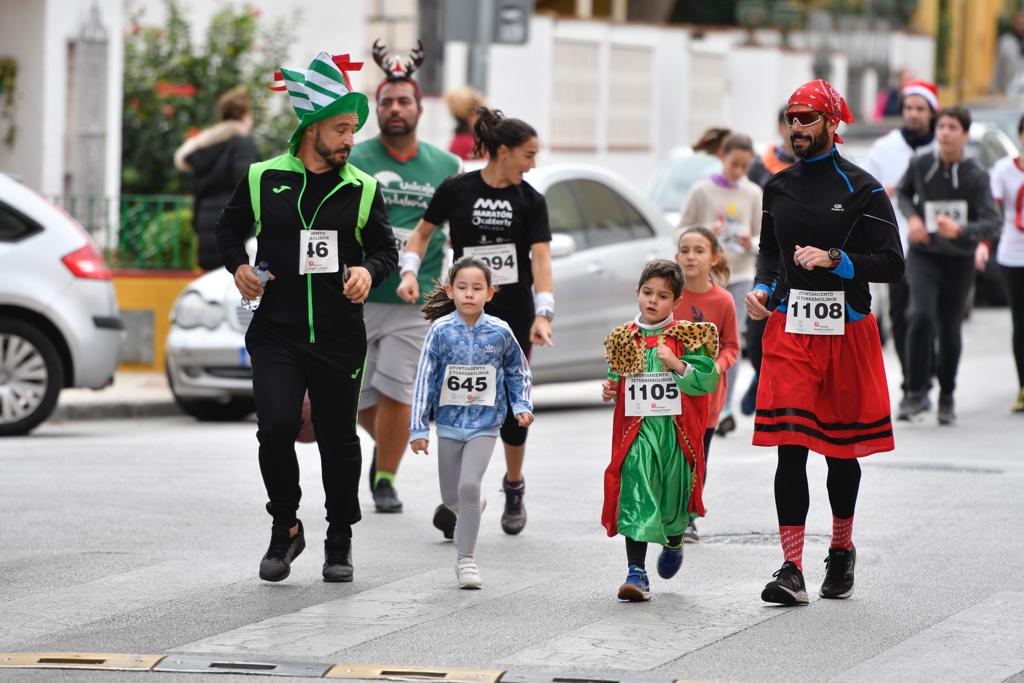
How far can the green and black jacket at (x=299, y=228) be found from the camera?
27.3ft

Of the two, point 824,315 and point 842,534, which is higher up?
point 824,315

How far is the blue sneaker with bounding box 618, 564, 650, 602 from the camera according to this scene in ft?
26.2

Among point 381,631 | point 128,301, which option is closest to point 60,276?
point 128,301

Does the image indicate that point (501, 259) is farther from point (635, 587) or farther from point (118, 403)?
point (118, 403)

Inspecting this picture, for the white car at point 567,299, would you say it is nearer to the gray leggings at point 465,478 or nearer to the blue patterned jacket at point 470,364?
the blue patterned jacket at point 470,364

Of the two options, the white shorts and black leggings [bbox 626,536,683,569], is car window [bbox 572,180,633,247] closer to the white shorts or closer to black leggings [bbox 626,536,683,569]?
the white shorts

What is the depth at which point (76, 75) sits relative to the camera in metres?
20.1

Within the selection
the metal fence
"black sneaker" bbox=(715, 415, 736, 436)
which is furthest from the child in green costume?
the metal fence

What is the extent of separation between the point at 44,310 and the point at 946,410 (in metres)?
5.76

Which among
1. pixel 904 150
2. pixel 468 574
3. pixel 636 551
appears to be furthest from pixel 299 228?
pixel 904 150

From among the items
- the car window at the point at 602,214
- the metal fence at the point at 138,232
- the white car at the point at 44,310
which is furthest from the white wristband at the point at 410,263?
the metal fence at the point at 138,232

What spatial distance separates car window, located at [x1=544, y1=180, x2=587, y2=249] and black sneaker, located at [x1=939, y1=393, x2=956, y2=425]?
2.68 m

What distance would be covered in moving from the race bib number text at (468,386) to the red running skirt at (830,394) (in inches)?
44.2

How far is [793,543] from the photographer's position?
8.04m
